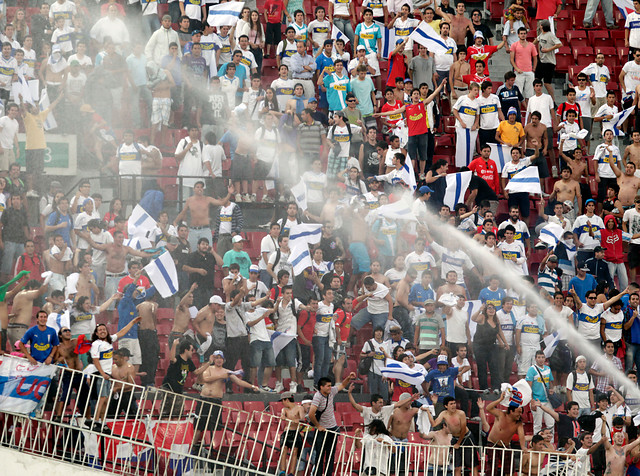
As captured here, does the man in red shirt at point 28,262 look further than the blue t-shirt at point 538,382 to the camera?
No

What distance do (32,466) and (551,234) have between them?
9.03 metres

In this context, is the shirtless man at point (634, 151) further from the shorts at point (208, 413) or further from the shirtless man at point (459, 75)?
the shorts at point (208, 413)

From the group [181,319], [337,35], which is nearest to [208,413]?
[181,319]

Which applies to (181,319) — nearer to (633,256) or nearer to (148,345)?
(148,345)

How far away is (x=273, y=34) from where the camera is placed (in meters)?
22.9

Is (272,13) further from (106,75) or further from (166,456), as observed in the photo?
(166,456)

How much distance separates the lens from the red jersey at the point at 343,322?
1781 cm

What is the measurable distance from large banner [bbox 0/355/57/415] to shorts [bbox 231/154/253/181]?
633cm

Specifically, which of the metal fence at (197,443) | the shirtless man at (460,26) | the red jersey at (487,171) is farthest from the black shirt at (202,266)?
the shirtless man at (460,26)

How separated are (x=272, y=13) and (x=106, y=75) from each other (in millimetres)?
3449

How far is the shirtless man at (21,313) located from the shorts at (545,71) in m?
10.5

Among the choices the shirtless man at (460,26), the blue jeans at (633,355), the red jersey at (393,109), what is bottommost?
the blue jeans at (633,355)

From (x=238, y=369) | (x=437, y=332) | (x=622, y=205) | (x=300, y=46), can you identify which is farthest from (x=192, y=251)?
(x=622, y=205)

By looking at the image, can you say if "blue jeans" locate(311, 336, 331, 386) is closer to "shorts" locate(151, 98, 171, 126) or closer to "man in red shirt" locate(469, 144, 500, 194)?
"man in red shirt" locate(469, 144, 500, 194)
